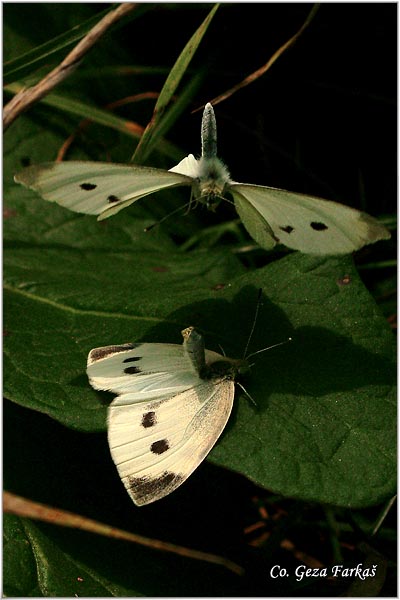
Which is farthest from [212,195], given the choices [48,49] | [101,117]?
[101,117]

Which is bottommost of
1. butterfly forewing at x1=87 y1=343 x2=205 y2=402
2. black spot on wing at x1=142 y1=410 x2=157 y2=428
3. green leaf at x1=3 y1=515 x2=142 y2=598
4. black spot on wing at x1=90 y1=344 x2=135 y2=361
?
green leaf at x1=3 y1=515 x2=142 y2=598

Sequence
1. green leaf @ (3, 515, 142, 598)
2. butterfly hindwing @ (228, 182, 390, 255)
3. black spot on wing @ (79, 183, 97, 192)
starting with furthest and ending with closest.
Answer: green leaf @ (3, 515, 142, 598)
black spot on wing @ (79, 183, 97, 192)
butterfly hindwing @ (228, 182, 390, 255)

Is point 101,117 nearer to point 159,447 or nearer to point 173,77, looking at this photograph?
point 173,77

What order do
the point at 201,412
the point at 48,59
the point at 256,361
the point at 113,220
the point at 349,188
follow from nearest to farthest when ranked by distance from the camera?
the point at 201,412
the point at 256,361
the point at 48,59
the point at 113,220
the point at 349,188

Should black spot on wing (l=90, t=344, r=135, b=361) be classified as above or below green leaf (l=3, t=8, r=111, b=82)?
below

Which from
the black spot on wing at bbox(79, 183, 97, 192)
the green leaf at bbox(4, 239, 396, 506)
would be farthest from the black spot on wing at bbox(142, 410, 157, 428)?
the black spot on wing at bbox(79, 183, 97, 192)

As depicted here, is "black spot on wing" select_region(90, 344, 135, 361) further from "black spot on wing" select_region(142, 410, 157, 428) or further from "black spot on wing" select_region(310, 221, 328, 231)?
"black spot on wing" select_region(310, 221, 328, 231)

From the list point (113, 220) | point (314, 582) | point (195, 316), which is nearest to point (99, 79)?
point (113, 220)

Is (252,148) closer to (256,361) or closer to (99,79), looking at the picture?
(99,79)
